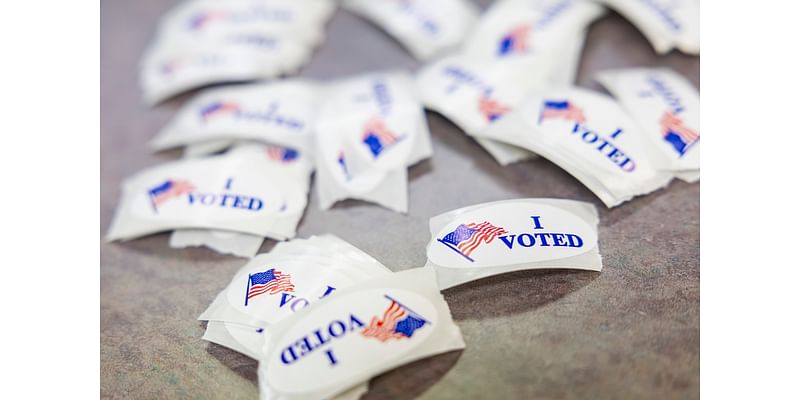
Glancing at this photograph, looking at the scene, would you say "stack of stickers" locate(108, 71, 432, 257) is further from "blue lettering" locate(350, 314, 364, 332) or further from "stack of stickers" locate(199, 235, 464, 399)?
"blue lettering" locate(350, 314, 364, 332)

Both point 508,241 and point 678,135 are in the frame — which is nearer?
point 508,241

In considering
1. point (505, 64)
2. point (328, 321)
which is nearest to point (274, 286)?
point (328, 321)

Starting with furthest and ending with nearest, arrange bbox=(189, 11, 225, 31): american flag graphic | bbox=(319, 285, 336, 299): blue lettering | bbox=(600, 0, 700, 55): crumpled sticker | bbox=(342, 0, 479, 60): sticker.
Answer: bbox=(189, 11, 225, 31): american flag graphic → bbox=(342, 0, 479, 60): sticker → bbox=(600, 0, 700, 55): crumpled sticker → bbox=(319, 285, 336, 299): blue lettering

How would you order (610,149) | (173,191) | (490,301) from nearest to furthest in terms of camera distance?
(490,301) < (610,149) < (173,191)

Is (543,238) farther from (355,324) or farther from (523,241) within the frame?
(355,324)

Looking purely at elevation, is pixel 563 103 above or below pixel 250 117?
above

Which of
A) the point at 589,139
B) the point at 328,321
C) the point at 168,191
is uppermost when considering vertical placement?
the point at 589,139

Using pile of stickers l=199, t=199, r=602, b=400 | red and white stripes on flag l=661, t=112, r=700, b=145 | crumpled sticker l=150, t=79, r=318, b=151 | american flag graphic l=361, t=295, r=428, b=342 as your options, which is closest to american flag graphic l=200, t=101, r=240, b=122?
crumpled sticker l=150, t=79, r=318, b=151

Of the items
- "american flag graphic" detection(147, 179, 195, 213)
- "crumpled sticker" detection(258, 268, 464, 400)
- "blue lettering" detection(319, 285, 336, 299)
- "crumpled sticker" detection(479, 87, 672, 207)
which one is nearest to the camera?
"crumpled sticker" detection(258, 268, 464, 400)
